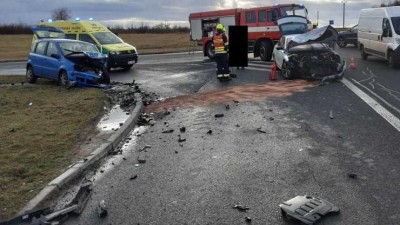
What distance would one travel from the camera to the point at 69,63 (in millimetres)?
15234

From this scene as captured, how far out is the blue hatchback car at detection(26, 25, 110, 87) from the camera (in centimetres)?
1505

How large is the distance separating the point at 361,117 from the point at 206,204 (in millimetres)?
5133

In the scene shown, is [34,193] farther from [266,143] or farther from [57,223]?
[266,143]

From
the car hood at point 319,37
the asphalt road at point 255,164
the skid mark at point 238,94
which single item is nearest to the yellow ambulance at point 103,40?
the car hood at point 319,37

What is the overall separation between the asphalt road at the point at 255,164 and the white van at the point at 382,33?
7.59 meters

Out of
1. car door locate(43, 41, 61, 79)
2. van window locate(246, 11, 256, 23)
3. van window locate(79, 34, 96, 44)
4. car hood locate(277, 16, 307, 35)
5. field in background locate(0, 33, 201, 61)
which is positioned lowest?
field in background locate(0, 33, 201, 61)

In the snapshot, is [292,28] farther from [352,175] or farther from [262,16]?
[352,175]

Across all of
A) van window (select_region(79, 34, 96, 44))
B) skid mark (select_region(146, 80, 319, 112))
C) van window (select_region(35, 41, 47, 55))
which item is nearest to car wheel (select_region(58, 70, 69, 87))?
van window (select_region(35, 41, 47, 55))

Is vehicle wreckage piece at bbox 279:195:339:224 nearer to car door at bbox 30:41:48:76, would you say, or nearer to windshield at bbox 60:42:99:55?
windshield at bbox 60:42:99:55

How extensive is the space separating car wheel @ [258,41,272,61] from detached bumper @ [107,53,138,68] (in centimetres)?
666

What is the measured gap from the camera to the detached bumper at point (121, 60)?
2076 centimetres

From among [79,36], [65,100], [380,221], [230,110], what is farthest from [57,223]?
[79,36]

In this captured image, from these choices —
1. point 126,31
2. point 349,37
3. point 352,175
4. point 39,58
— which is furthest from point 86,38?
point 126,31

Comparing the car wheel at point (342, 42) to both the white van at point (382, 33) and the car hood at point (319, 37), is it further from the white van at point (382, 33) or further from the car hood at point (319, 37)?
the car hood at point (319, 37)
